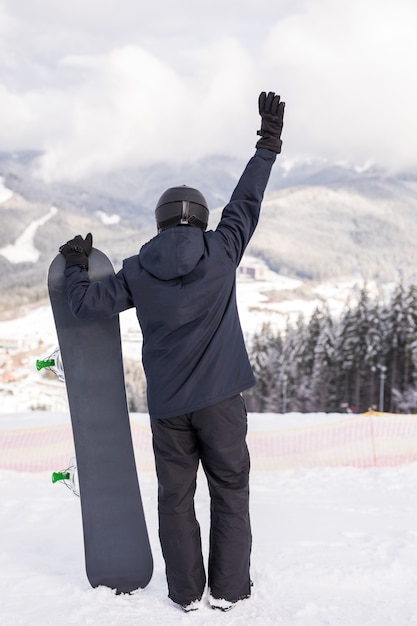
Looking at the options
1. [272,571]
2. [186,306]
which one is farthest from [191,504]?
[186,306]

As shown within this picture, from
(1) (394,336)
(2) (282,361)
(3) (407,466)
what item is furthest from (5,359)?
(3) (407,466)

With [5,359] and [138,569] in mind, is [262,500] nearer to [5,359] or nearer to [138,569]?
[138,569]

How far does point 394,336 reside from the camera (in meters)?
36.8

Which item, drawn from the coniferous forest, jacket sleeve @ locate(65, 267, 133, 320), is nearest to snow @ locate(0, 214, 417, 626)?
jacket sleeve @ locate(65, 267, 133, 320)

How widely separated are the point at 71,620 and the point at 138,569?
0.47 metres

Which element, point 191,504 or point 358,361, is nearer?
point 191,504

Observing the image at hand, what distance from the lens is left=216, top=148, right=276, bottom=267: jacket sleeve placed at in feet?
8.72

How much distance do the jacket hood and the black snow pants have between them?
1.89ft

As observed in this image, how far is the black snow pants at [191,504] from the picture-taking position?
258cm

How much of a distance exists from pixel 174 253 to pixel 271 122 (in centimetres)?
79

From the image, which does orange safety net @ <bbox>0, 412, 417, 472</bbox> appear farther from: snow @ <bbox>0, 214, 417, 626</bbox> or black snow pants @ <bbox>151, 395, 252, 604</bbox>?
black snow pants @ <bbox>151, 395, 252, 604</bbox>

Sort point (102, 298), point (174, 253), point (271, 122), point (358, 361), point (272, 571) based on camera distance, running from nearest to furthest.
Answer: point (174, 253), point (102, 298), point (271, 122), point (272, 571), point (358, 361)

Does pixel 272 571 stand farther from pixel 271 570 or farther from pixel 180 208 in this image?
pixel 180 208

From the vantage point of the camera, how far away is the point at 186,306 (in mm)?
2525
